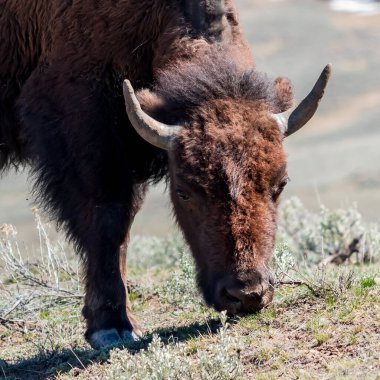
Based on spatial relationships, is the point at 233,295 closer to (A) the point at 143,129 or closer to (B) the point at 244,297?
(B) the point at 244,297

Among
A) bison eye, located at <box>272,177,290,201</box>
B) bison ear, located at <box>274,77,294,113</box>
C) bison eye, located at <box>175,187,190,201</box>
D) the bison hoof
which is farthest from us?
the bison hoof

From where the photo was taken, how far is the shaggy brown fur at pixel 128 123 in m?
5.75

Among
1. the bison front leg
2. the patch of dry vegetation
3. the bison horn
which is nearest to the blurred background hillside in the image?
the patch of dry vegetation

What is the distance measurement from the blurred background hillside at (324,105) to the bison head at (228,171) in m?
7.27

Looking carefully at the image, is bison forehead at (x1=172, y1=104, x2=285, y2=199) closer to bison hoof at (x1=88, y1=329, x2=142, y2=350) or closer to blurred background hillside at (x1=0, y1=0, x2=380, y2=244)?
bison hoof at (x1=88, y1=329, x2=142, y2=350)

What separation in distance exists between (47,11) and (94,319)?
217cm

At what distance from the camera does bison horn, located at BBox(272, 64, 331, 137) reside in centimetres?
619

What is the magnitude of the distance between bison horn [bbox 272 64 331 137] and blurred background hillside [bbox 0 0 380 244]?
7.16 meters

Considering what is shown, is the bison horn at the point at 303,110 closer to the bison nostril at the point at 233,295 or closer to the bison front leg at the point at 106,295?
the bison nostril at the point at 233,295

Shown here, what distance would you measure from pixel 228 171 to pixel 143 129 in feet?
2.31

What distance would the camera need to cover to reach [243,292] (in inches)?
214

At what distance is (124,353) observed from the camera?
5.36 m

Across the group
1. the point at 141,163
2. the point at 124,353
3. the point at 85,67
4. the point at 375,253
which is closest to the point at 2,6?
the point at 85,67

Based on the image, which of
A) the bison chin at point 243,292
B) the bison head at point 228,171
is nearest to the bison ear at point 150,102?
the bison head at point 228,171
